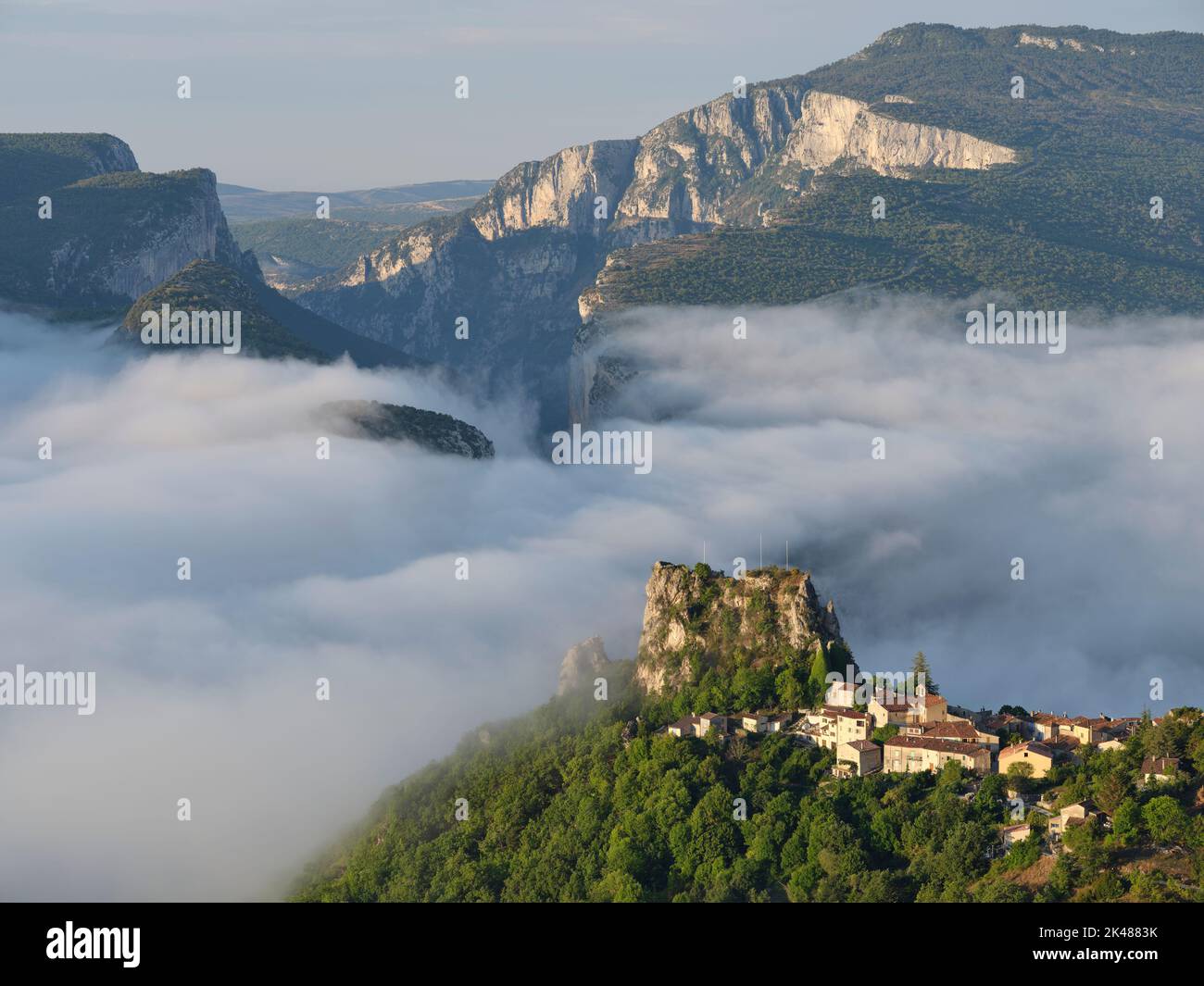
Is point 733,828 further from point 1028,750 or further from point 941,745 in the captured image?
point 1028,750

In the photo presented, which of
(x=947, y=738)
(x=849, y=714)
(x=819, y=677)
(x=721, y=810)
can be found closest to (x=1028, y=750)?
(x=947, y=738)

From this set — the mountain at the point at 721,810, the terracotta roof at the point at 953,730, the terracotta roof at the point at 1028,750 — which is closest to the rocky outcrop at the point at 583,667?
the mountain at the point at 721,810

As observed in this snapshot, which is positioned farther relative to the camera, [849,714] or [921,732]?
[849,714]

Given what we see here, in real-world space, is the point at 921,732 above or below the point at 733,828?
above

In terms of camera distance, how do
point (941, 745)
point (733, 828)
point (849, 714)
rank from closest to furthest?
1. point (733, 828)
2. point (941, 745)
3. point (849, 714)

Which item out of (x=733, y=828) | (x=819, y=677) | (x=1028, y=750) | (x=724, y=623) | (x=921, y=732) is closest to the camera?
(x=1028, y=750)
